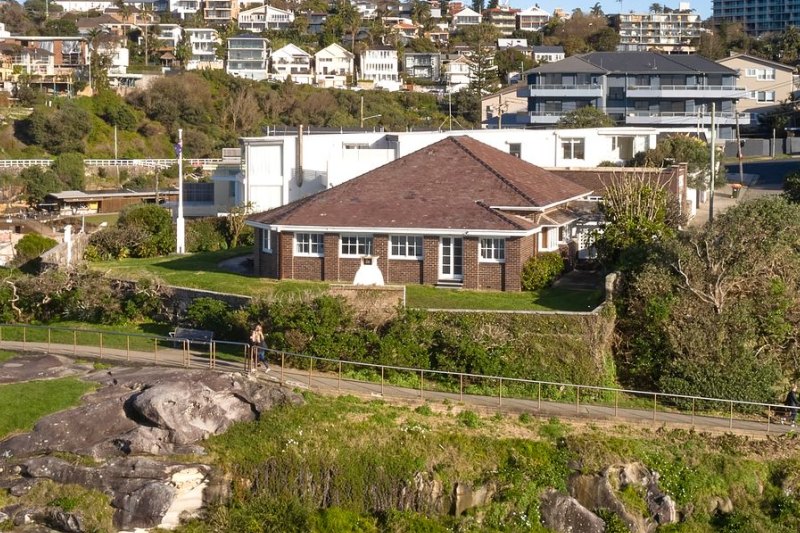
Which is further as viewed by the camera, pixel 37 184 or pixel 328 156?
pixel 37 184

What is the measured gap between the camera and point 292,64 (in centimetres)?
14350

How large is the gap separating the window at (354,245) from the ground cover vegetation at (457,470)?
33.5 feet

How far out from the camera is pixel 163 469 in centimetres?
2523

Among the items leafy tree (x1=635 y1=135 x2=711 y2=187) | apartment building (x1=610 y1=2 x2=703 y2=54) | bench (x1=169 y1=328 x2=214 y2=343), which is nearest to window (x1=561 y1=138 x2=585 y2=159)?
leafy tree (x1=635 y1=135 x2=711 y2=187)

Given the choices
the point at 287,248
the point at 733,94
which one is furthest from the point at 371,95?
→ the point at 287,248

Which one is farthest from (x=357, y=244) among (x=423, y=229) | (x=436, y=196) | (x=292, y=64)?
(x=292, y=64)

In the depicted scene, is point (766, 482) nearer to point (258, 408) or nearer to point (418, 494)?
point (418, 494)

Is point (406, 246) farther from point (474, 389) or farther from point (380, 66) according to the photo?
point (380, 66)

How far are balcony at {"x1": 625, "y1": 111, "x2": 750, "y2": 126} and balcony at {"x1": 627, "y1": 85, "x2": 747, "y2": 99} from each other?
1261 millimetres

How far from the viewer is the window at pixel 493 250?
116 feet

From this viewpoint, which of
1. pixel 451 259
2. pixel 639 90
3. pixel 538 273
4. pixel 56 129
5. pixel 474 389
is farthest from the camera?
→ pixel 56 129

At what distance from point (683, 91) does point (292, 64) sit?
64148 mm

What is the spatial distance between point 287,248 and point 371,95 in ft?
317

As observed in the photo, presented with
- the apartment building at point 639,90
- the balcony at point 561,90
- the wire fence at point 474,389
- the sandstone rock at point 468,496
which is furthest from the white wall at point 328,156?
the balcony at point 561,90
